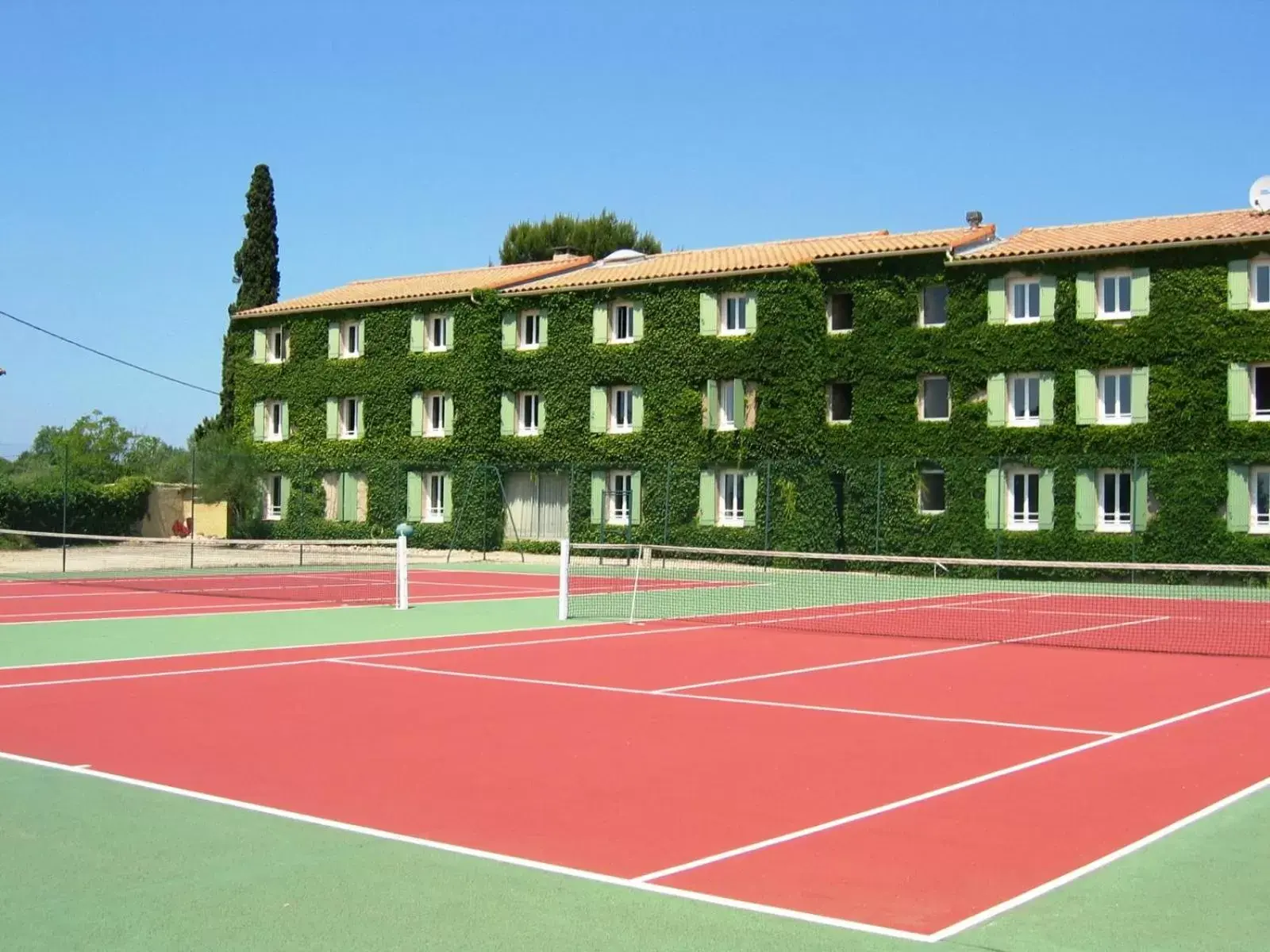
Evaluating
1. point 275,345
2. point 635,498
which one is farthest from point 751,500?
point 275,345

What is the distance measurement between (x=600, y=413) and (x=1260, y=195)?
20934 mm

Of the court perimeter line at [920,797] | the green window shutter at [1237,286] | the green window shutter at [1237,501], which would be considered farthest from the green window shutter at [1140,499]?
the court perimeter line at [920,797]

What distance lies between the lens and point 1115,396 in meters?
39.8

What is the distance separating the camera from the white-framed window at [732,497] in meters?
45.3

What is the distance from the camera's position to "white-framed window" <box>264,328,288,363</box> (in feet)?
188

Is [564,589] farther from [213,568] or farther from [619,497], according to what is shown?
[619,497]

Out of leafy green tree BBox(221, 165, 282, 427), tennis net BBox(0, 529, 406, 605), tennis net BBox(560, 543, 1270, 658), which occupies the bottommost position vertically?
tennis net BBox(560, 543, 1270, 658)

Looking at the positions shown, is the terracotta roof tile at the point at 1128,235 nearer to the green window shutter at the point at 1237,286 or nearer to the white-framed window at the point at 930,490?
the green window shutter at the point at 1237,286

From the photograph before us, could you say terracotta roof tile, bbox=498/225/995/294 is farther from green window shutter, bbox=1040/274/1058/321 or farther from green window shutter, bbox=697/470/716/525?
green window shutter, bbox=697/470/716/525

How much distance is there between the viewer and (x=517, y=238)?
8044 centimetres

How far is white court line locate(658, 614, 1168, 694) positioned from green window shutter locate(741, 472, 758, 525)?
71.0 feet

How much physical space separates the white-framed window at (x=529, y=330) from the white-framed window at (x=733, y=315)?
298 inches

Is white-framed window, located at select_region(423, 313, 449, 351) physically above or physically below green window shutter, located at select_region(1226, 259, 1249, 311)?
above

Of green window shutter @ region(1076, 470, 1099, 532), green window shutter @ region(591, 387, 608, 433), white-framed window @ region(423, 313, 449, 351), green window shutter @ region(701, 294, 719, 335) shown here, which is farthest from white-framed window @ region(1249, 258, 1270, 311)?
white-framed window @ region(423, 313, 449, 351)
